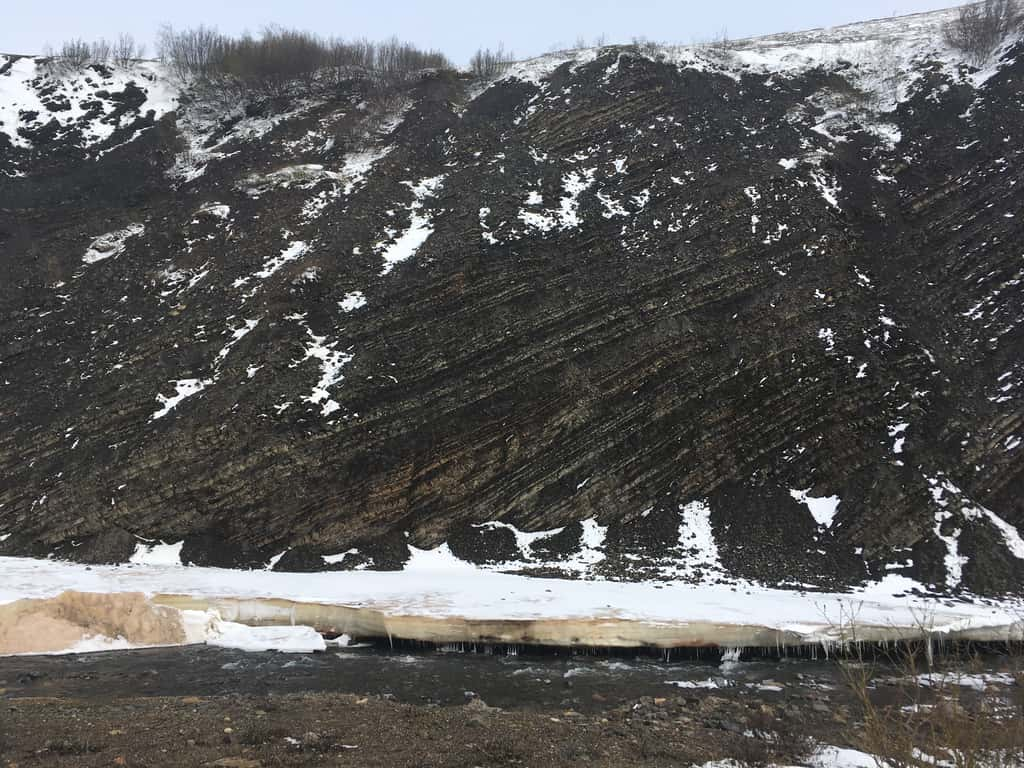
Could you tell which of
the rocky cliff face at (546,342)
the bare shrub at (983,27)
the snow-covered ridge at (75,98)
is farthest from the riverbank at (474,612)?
the bare shrub at (983,27)

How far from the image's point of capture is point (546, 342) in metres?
19.1

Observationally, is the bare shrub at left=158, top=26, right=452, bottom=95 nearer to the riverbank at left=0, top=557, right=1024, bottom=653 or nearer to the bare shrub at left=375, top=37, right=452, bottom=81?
the bare shrub at left=375, top=37, right=452, bottom=81

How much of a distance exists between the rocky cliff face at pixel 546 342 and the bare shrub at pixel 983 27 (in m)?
1.73

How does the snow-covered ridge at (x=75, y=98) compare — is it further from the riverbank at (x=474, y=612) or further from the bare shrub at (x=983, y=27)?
the bare shrub at (x=983, y=27)

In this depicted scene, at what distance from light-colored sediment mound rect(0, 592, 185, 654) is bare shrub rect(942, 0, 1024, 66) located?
38937mm

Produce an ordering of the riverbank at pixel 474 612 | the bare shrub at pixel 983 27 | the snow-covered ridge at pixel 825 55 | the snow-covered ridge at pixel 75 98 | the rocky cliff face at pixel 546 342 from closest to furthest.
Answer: the riverbank at pixel 474 612 → the rocky cliff face at pixel 546 342 → the bare shrub at pixel 983 27 → the snow-covered ridge at pixel 75 98 → the snow-covered ridge at pixel 825 55

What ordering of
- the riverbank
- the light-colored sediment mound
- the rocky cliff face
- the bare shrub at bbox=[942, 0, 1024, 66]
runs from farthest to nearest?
the bare shrub at bbox=[942, 0, 1024, 66] → the rocky cliff face → the riverbank → the light-colored sediment mound

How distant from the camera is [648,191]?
24.8 meters

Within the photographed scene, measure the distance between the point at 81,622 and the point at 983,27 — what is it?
42461 mm

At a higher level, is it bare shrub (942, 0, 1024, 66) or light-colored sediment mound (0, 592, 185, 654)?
bare shrub (942, 0, 1024, 66)

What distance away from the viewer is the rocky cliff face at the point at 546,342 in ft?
51.3

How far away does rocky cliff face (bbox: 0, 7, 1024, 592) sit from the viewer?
51.3ft

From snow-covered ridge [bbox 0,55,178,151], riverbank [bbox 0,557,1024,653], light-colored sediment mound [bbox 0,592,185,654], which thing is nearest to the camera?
light-colored sediment mound [bbox 0,592,185,654]

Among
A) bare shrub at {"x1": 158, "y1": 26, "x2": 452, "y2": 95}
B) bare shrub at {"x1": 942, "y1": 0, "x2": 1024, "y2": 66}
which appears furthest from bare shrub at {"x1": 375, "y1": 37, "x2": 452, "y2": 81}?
bare shrub at {"x1": 942, "y1": 0, "x2": 1024, "y2": 66}
